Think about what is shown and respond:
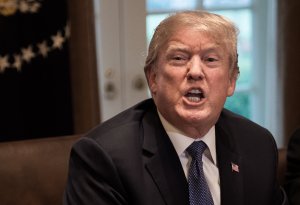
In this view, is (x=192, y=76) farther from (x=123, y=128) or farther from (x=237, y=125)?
(x=237, y=125)

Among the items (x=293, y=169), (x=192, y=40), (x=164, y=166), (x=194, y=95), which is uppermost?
(x=192, y=40)

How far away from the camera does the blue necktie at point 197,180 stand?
56.2 inches

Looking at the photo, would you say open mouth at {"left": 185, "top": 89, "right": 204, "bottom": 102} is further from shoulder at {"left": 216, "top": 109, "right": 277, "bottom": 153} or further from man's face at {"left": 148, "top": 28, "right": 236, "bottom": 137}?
shoulder at {"left": 216, "top": 109, "right": 277, "bottom": 153}

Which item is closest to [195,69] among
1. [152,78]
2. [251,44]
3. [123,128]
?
[152,78]

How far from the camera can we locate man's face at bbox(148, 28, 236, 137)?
1.34 metres

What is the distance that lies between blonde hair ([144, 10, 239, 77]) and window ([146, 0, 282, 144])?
4.62ft

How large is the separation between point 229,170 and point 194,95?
297mm

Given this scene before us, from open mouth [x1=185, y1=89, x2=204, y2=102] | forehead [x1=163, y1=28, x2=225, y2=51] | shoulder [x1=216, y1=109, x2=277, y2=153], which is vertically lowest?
shoulder [x1=216, y1=109, x2=277, y2=153]

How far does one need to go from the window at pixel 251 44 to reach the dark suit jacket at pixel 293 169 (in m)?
1.19

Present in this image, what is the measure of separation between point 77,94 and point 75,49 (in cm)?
24

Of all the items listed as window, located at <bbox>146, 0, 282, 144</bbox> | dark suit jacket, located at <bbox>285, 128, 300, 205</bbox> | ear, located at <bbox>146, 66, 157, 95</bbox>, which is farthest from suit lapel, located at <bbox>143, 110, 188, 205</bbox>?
window, located at <bbox>146, 0, 282, 144</bbox>

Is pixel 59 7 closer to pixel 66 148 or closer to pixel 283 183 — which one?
pixel 66 148

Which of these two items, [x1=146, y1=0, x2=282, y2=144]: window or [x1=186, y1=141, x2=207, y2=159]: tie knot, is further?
[x1=146, y1=0, x2=282, y2=144]: window

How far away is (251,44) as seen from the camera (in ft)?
9.94
